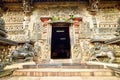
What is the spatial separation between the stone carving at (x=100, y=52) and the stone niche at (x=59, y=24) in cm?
48

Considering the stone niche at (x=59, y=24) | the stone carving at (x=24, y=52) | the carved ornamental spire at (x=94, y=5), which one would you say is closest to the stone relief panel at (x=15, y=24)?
the stone niche at (x=59, y=24)

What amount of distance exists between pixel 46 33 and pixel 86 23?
224 centimetres

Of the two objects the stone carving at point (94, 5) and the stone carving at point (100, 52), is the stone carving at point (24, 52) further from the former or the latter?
the stone carving at point (94, 5)

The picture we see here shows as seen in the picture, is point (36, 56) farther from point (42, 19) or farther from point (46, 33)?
point (42, 19)

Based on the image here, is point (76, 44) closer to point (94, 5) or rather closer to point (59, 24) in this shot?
point (59, 24)

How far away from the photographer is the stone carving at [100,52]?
671 cm

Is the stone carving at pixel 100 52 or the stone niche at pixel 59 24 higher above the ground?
the stone niche at pixel 59 24

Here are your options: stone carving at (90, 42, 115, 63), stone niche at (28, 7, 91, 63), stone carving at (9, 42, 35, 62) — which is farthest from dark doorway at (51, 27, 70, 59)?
stone carving at (90, 42, 115, 63)

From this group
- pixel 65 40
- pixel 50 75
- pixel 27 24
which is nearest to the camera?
pixel 50 75

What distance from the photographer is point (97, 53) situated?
6910mm

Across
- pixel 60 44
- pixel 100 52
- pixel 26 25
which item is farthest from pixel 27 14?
pixel 60 44

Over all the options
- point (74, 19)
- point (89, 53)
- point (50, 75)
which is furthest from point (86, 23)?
point (50, 75)

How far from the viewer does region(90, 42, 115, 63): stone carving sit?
671 cm

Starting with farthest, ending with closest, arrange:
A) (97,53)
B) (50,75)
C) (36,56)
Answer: (36,56) → (97,53) → (50,75)
